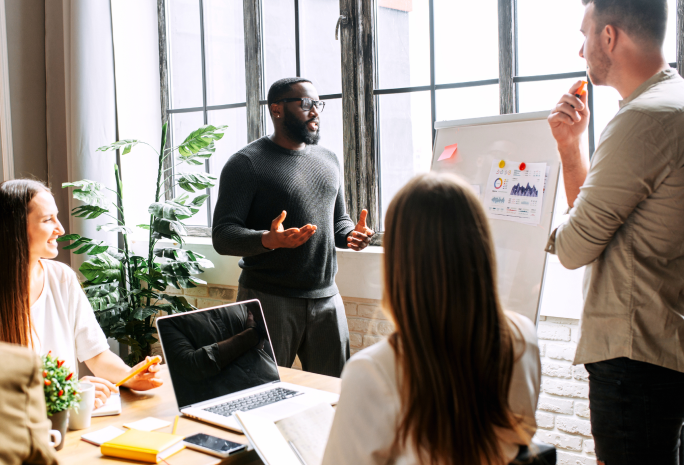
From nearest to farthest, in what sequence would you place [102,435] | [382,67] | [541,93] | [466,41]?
[102,435]
[541,93]
[466,41]
[382,67]

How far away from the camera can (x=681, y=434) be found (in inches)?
57.7

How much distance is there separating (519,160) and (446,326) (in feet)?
4.53

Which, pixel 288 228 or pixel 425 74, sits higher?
pixel 425 74

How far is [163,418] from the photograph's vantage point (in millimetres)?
1363

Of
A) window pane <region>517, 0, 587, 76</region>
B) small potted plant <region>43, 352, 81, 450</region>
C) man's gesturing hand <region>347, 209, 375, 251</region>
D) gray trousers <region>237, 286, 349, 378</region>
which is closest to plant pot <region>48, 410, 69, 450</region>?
small potted plant <region>43, 352, 81, 450</region>

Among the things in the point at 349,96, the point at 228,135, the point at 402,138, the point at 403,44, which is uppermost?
the point at 403,44

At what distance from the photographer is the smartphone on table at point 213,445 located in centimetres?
115

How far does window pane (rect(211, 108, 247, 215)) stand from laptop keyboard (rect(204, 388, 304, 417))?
220cm

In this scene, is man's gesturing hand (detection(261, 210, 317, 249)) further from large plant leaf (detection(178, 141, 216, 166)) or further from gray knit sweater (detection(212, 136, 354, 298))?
large plant leaf (detection(178, 141, 216, 166))

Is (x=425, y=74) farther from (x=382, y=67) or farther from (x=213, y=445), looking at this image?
(x=213, y=445)

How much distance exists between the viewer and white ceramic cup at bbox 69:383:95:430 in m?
1.28

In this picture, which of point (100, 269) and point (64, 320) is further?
point (100, 269)

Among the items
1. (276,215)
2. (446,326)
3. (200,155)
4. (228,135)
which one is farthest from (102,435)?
(228,135)

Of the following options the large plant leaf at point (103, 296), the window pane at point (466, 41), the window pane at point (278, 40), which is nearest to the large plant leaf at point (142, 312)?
the large plant leaf at point (103, 296)
